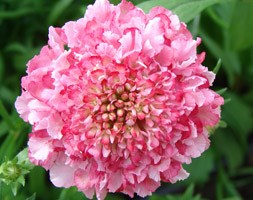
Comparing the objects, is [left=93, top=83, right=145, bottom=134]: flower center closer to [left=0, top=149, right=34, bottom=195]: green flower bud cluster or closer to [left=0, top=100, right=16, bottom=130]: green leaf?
[left=0, top=149, right=34, bottom=195]: green flower bud cluster

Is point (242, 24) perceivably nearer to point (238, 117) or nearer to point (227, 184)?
point (238, 117)

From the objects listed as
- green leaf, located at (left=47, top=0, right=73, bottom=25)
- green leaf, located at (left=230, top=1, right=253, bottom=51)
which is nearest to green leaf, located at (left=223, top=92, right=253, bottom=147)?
green leaf, located at (left=230, top=1, right=253, bottom=51)

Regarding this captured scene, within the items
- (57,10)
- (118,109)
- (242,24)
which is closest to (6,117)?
(118,109)

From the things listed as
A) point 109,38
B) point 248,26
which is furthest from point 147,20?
point 248,26

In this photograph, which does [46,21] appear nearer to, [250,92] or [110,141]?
[250,92]

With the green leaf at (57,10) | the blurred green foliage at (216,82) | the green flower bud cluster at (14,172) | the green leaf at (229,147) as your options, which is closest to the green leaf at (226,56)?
the blurred green foliage at (216,82)

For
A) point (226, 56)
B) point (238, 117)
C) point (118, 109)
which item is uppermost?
point (118, 109)

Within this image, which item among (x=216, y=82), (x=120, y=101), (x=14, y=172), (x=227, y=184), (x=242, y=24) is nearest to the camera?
(x=120, y=101)

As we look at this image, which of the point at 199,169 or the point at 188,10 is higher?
the point at 188,10
